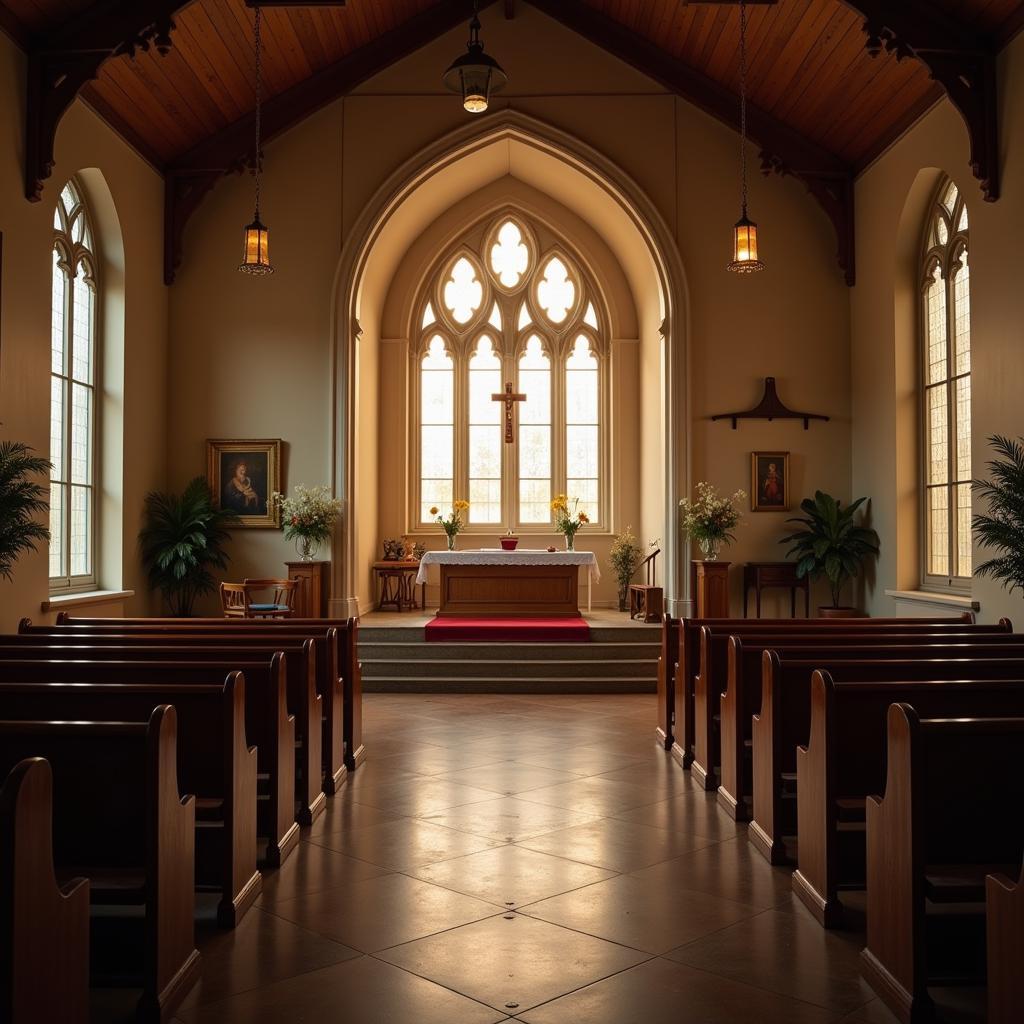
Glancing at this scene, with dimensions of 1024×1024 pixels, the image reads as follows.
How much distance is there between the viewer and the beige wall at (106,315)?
25.7 ft

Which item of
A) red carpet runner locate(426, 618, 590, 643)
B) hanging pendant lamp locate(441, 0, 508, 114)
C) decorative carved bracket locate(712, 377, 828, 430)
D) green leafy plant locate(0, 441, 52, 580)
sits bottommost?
red carpet runner locate(426, 618, 590, 643)

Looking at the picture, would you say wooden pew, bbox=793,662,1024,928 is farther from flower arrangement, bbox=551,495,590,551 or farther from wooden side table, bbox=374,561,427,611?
wooden side table, bbox=374,561,427,611

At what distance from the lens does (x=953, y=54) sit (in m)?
8.21

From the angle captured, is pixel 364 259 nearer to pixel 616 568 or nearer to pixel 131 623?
pixel 616 568

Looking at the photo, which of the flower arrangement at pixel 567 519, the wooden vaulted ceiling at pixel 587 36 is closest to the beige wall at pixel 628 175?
the wooden vaulted ceiling at pixel 587 36

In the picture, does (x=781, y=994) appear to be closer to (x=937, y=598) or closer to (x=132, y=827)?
(x=132, y=827)

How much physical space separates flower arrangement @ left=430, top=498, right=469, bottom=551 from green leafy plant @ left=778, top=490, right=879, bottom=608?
13.1ft

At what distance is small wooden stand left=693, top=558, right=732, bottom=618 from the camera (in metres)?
10.7

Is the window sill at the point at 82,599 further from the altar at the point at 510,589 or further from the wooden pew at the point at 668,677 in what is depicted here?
the wooden pew at the point at 668,677

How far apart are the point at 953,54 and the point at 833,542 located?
179 inches

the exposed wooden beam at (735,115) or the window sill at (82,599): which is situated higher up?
the exposed wooden beam at (735,115)

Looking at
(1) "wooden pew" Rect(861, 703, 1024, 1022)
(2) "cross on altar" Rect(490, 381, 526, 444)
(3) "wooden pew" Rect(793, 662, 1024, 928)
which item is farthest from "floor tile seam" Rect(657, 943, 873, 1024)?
(2) "cross on altar" Rect(490, 381, 526, 444)

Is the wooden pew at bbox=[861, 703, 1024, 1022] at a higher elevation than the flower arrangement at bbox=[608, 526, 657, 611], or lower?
lower

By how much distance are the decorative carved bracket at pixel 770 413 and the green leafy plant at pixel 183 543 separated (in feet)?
17.9
